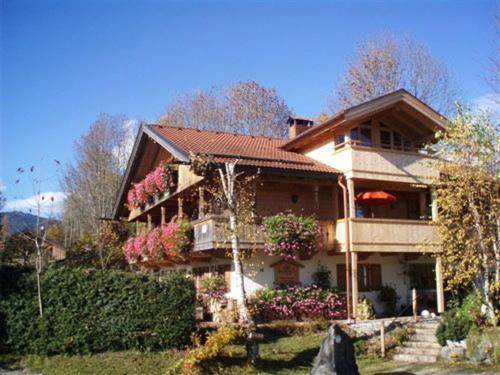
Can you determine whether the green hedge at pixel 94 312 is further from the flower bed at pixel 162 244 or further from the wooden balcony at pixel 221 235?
the flower bed at pixel 162 244

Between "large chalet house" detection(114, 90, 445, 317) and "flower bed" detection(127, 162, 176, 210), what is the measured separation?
0.29 metres

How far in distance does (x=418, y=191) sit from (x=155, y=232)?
12.1 metres

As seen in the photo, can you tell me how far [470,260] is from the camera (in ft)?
56.0

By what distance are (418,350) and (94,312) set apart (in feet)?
31.2

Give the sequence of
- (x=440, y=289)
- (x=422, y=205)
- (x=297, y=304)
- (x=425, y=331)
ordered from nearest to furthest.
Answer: (x=425, y=331)
(x=297, y=304)
(x=440, y=289)
(x=422, y=205)

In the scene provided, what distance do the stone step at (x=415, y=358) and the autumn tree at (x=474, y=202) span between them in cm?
262

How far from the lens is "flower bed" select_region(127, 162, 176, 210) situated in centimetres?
2441

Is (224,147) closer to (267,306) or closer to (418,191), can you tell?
(267,306)

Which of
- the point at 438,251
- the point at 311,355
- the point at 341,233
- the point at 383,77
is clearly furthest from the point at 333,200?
the point at 383,77

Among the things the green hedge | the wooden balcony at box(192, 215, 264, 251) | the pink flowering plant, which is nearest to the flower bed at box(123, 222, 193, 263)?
the wooden balcony at box(192, 215, 264, 251)

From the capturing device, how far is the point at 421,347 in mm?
16828

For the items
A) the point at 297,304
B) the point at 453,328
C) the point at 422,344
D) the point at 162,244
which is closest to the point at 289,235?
the point at 297,304

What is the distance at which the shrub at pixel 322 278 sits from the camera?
2156 cm

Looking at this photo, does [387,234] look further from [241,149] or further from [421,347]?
[241,149]
